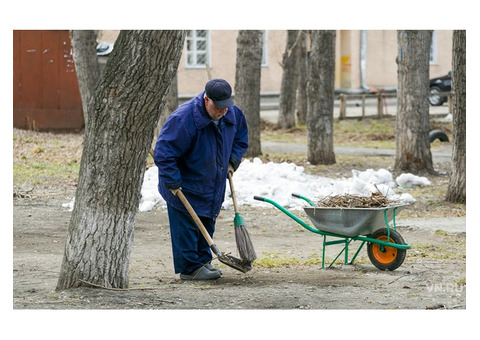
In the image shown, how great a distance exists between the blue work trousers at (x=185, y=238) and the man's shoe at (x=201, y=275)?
0.03m

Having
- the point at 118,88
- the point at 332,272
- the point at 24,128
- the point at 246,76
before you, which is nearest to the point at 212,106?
the point at 118,88

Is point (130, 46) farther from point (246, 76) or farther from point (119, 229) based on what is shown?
point (246, 76)

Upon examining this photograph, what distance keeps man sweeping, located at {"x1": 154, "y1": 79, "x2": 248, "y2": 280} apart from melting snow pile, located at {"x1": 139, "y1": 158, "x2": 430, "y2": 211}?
4.09 m

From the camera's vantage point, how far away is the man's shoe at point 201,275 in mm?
6836

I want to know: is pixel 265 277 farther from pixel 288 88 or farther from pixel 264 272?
pixel 288 88

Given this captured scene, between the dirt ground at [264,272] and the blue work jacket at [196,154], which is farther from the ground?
the blue work jacket at [196,154]

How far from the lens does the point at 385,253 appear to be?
723cm

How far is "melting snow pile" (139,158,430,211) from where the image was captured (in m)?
11.1

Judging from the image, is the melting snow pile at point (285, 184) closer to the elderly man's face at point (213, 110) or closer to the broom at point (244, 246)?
the broom at point (244, 246)

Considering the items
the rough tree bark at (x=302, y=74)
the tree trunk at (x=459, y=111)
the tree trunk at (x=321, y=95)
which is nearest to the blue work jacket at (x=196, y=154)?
the tree trunk at (x=459, y=111)

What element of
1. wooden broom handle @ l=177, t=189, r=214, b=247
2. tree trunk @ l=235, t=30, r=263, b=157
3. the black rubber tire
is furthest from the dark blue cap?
the black rubber tire

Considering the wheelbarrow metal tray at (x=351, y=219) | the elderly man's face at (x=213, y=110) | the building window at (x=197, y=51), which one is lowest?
the wheelbarrow metal tray at (x=351, y=219)

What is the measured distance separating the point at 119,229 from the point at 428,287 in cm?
242

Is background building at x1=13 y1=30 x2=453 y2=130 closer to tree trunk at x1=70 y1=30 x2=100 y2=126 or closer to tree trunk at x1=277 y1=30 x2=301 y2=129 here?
tree trunk at x1=70 y1=30 x2=100 y2=126
